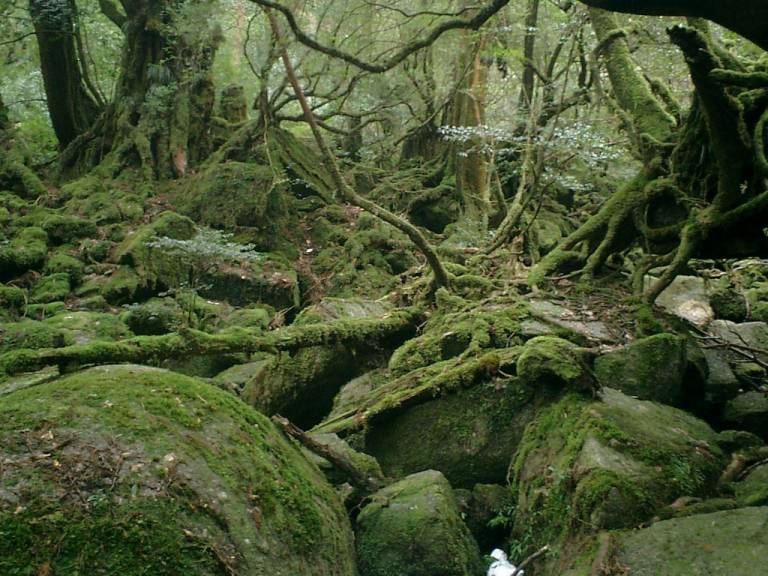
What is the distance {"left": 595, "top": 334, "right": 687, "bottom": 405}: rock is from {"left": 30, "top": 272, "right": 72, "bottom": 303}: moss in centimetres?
765

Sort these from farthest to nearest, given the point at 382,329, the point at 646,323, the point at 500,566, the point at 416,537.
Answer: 1. the point at 382,329
2. the point at 646,323
3. the point at 500,566
4. the point at 416,537

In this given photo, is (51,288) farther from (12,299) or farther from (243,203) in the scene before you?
(243,203)

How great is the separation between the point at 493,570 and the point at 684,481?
4.55ft

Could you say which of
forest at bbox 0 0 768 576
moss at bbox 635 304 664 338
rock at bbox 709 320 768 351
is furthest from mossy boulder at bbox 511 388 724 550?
rock at bbox 709 320 768 351

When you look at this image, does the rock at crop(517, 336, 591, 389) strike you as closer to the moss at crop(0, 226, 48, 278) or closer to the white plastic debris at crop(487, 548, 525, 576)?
the white plastic debris at crop(487, 548, 525, 576)

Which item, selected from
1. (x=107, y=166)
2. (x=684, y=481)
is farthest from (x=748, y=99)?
(x=107, y=166)

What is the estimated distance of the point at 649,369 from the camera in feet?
19.2

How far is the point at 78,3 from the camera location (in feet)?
51.3

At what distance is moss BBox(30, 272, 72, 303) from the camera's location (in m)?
9.92

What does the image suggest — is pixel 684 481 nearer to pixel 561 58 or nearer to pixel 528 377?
pixel 528 377

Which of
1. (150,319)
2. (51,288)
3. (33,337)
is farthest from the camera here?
(51,288)

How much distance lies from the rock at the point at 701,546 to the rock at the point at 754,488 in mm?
254

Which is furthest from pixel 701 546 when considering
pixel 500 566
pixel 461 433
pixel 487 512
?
pixel 461 433

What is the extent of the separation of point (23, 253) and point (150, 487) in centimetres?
827
